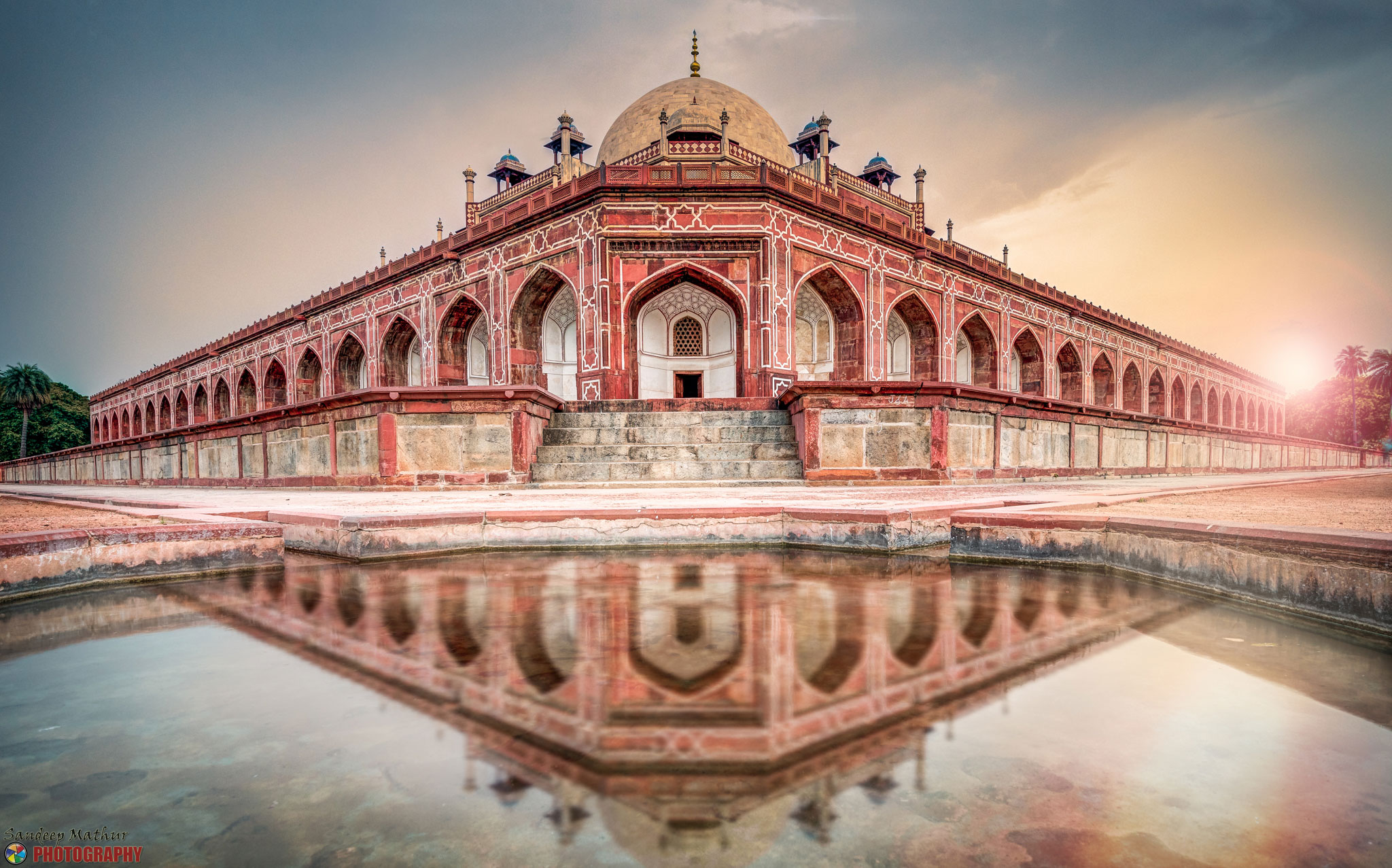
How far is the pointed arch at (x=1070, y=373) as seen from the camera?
24266 millimetres

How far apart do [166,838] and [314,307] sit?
26.6 metres

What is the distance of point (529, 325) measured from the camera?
1752 cm

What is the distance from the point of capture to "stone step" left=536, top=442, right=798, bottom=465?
7727mm

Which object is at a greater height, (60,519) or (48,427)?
(48,427)

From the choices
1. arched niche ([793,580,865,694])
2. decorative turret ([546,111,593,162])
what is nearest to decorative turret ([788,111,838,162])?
decorative turret ([546,111,593,162])

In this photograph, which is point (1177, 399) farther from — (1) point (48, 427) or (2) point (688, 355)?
(1) point (48, 427)

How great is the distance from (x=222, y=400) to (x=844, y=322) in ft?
94.1

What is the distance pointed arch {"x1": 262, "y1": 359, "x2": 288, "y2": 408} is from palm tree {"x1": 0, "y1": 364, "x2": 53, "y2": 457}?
112 ft

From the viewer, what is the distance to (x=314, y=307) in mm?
23281

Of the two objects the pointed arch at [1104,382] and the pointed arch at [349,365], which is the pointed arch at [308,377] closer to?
the pointed arch at [349,365]

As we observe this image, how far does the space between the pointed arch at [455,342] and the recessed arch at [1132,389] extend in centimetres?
2659

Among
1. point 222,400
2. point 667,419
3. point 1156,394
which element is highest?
point 222,400

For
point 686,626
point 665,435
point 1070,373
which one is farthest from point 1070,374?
point 686,626

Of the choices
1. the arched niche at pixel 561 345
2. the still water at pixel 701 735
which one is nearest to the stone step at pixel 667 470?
the still water at pixel 701 735
